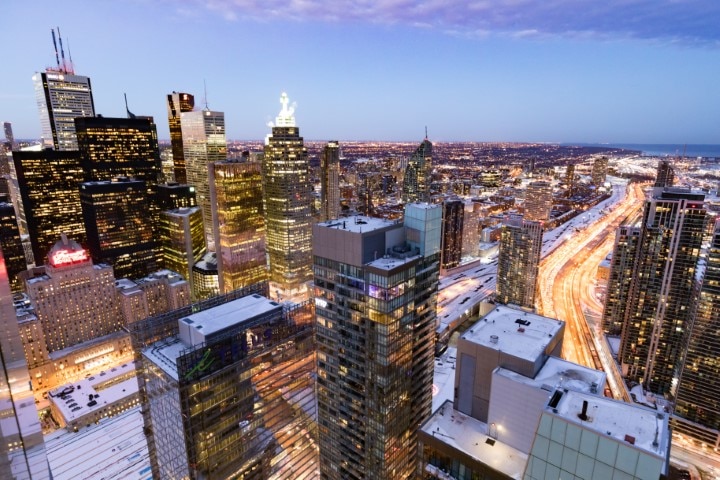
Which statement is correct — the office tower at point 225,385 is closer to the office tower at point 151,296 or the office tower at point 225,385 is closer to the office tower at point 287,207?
the office tower at point 151,296

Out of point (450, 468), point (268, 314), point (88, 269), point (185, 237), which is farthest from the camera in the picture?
point (185, 237)

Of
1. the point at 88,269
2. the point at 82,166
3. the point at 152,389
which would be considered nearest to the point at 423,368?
the point at 152,389

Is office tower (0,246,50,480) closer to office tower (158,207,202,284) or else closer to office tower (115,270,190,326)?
office tower (115,270,190,326)

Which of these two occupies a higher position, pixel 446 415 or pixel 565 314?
pixel 446 415

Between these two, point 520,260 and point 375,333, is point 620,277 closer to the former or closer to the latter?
point 520,260

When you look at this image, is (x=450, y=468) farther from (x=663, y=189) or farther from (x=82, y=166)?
(x=82, y=166)

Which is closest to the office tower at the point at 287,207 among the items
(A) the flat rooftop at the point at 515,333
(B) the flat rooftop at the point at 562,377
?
(A) the flat rooftop at the point at 515,333

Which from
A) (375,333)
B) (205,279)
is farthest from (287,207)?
(375,333)
